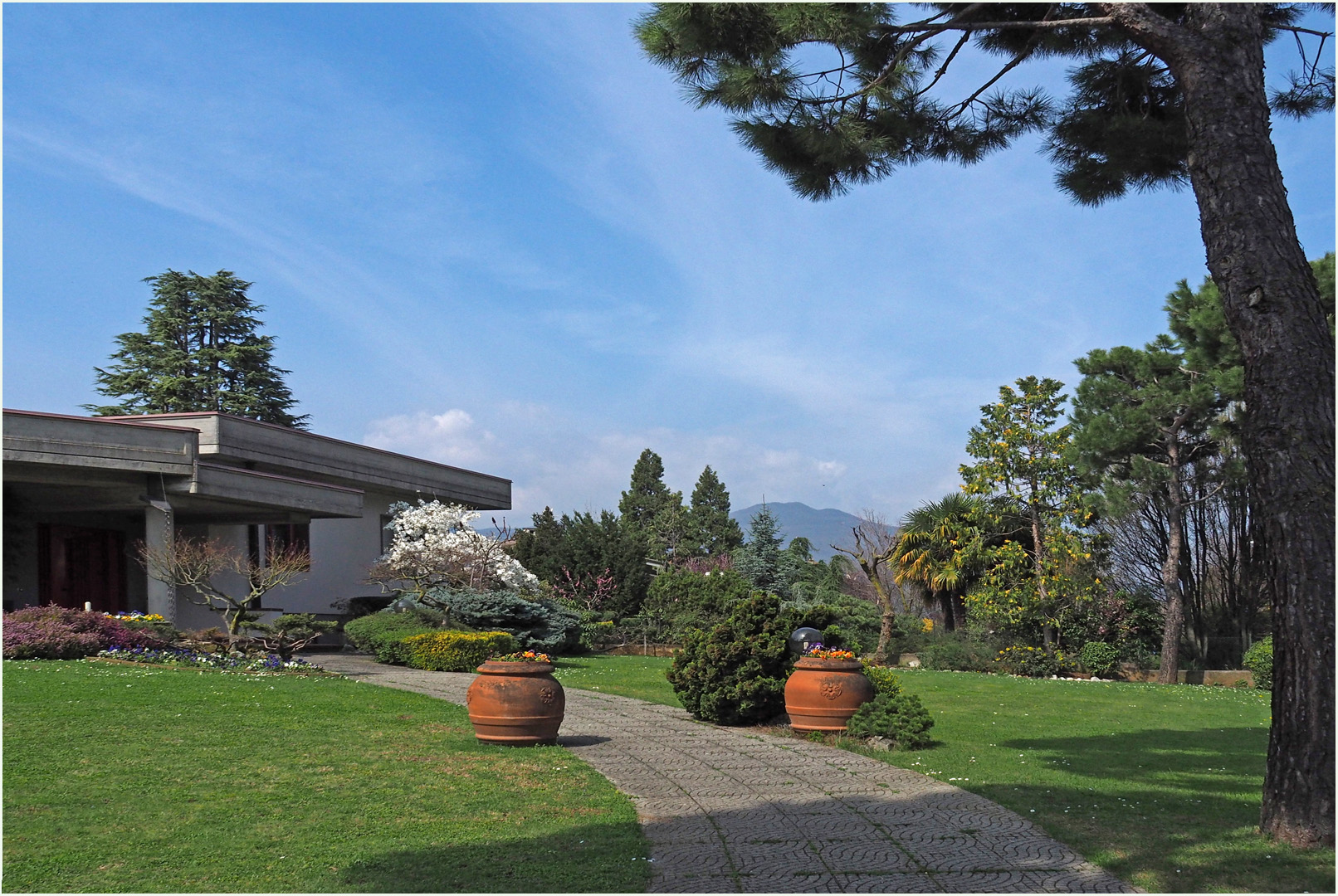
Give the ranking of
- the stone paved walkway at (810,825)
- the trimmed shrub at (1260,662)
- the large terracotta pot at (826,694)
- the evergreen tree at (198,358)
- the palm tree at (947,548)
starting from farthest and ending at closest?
1. the evergreen tree at (198,358)
2. the palm tree at (947,548)
3. the trimmed shrub at (1260,662)
4. the large terracotta pot at (826,694)
5. the stone paved walkway at (810,825)


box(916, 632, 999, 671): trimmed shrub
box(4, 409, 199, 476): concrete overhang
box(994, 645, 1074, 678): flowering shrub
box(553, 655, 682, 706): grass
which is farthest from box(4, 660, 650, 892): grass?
box(994, 645, 1074, 678): flowering shrub

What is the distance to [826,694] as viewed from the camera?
10805 mm

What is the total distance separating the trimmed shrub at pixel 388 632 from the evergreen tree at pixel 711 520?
1192 inches

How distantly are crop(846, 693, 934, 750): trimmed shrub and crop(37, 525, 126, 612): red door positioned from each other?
15.3 meters

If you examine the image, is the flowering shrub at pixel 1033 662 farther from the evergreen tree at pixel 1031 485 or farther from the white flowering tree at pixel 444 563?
the white flowering tree at pixel 444 563

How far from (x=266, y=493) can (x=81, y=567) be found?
4269 millimetres

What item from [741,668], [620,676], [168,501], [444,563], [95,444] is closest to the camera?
[741,668]

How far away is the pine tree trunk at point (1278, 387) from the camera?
229 inches

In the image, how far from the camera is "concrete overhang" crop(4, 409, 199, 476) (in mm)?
16078

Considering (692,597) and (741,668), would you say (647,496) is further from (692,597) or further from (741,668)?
(741,668)

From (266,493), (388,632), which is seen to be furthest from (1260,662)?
(266,493)

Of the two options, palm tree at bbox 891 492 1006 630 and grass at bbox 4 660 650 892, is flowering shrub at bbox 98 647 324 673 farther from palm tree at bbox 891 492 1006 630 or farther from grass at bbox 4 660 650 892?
palm tree at bbox 891 492 1006 630

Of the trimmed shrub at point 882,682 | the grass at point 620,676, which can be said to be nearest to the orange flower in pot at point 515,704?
the trimmed shrub at point 882,682

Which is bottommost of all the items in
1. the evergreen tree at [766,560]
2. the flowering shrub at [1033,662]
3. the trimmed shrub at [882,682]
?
the flowering shrub at [1033,662]
